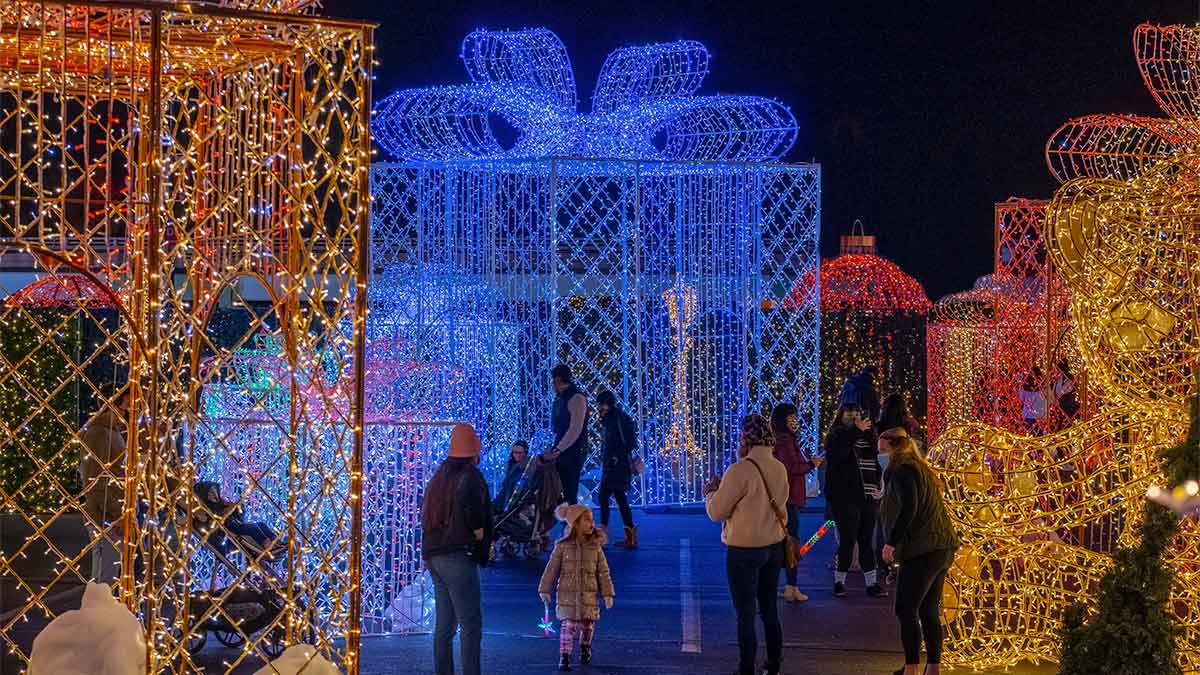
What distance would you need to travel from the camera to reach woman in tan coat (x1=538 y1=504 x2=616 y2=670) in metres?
8.43

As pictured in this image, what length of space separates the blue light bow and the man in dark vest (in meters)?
2.81

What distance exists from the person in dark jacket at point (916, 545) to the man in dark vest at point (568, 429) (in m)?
4.89

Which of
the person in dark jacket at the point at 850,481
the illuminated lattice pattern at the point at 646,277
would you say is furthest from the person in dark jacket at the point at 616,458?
the person in dark jacket at the point at 850,481

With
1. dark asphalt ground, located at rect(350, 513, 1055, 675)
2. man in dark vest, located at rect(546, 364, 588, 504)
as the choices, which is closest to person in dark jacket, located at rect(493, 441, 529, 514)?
man in dark vest, located at rect(546, 364, 588, 504)

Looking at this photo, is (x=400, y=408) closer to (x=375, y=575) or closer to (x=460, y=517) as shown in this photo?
(x=375, y=575)

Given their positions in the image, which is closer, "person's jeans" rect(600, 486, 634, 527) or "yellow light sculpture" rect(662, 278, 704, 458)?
"person's jeans" rect(600, 486, 634, 527)

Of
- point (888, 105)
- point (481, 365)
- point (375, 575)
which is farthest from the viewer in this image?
point (888, 105)

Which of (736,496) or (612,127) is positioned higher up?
(612,127)

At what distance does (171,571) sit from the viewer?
5859mm

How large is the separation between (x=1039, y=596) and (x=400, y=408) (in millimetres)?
4977

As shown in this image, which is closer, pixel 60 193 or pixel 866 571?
pixel 60 193

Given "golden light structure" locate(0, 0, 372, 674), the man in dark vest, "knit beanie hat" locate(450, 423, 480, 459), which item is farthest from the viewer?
the man in dark vest

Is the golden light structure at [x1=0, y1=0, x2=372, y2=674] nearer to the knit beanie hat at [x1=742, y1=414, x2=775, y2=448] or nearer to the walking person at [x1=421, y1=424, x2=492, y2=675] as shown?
the walking person at [x1=421, y1=424, x2=492, y2=675]

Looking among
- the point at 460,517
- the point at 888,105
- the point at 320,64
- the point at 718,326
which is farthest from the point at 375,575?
the point at 888,105
